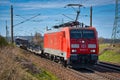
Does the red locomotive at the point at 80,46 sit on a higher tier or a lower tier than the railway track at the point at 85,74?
higher

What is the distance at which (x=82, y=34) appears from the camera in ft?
86.3

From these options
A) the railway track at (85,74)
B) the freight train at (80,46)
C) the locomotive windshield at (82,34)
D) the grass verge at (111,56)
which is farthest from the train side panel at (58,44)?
the grass verge at (111,56)

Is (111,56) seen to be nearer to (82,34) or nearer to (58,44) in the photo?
(58,44)

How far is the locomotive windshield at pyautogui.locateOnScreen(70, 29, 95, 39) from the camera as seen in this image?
26141 millimetres

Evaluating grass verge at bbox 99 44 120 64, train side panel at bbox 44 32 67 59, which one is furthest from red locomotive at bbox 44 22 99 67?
grass verge at bbox 99 44 120 64

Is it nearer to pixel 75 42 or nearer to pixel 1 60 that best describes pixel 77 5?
pixel 75 42

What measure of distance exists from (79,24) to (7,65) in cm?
1582

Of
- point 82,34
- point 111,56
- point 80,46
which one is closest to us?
point 80,46

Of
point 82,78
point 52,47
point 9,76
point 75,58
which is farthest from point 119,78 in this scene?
point 52,47

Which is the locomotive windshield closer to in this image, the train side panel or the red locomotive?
the red locomotive

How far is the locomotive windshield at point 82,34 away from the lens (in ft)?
85.8

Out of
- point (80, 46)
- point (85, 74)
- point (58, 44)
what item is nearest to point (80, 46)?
point (80, 46)

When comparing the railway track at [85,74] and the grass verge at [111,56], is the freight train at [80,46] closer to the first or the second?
the railway track at [85,74]

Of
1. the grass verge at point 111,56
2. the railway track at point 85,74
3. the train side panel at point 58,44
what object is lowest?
the railway track at point 85,74
